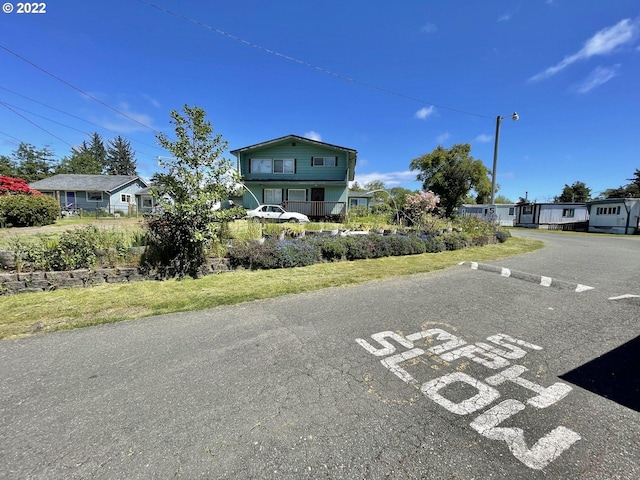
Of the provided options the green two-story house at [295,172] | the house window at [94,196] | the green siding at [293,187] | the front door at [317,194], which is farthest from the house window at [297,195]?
the house window at [94,196]

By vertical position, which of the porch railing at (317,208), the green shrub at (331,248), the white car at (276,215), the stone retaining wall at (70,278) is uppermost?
the porch railing at (317,208)

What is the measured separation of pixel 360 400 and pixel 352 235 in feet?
23.7

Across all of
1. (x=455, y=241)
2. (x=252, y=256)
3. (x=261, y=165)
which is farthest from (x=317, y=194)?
(x=252, y=256)

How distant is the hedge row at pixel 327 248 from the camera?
6961mm

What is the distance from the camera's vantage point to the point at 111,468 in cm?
166

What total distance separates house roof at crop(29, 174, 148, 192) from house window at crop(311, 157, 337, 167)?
20.7 metres

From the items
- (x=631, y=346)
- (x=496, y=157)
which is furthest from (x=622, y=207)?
(x=631, y=346)

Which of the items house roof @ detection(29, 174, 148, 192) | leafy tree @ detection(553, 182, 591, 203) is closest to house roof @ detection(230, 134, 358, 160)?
house roof @ detection(29, 174, 148, 192)

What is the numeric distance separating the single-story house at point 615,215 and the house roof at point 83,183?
45.9m

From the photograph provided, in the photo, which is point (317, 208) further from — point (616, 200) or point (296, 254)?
point (616, 200)

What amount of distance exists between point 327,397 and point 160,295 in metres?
3.95

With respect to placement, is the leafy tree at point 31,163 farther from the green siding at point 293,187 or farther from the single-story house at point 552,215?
the single-story house at point 552,215

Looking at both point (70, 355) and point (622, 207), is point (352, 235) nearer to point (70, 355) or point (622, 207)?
point (70, 355)

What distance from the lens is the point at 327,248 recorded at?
8156mm
